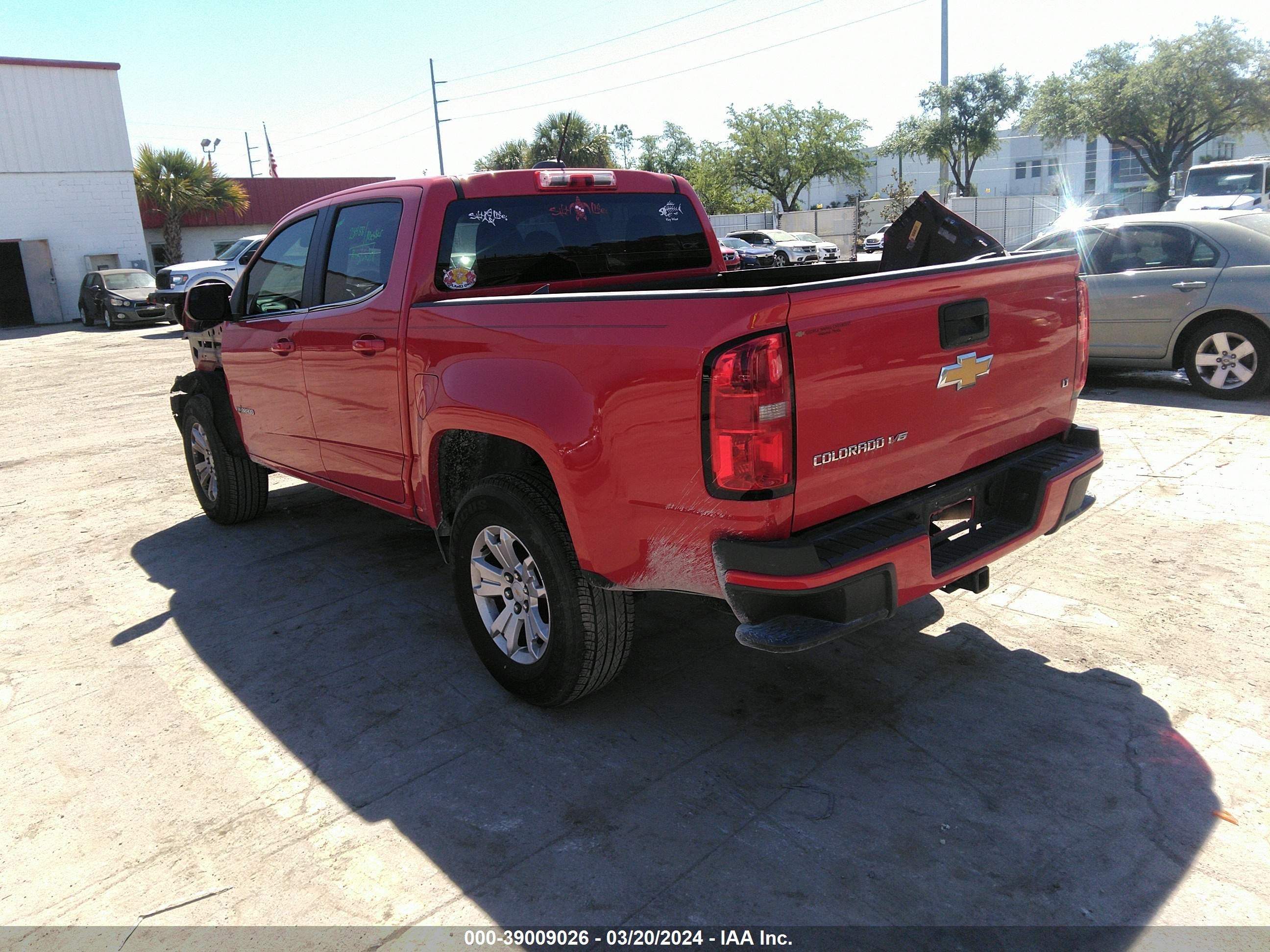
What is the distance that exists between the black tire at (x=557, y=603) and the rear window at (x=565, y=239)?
1.08 m

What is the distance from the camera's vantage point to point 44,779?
10.5 feet

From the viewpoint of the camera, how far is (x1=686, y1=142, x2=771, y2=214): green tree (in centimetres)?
5769

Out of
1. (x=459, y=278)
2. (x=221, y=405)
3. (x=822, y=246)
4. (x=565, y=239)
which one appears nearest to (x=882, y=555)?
(x=459, y=278)

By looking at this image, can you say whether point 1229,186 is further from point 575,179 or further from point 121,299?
point 121,299

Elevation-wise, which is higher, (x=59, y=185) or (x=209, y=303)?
(x=59, y=185)

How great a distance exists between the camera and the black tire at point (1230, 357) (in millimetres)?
7582

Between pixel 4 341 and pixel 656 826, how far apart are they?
87.5 feet

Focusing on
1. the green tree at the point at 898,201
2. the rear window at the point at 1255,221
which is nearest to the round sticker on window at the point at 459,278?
the rear window at the point at 1255,221

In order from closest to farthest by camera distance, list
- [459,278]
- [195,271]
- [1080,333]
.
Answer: [1080,333] → [459,278] → [195,271]

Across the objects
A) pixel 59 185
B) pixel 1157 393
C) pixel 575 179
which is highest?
pixel 59 185

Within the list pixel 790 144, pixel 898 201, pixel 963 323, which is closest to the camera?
pixel 963 323

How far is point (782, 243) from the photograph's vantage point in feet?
106

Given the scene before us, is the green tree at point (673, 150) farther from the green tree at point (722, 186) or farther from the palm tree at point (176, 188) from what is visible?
the palm tree at point (176, 188)

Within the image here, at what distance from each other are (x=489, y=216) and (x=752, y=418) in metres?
2.04
